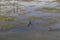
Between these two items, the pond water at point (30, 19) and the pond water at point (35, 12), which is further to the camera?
the pond water at point (35, 12)

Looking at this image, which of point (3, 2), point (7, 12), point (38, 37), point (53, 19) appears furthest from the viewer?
point (3, 2)

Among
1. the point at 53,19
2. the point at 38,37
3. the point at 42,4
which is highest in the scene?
the point at 42,4

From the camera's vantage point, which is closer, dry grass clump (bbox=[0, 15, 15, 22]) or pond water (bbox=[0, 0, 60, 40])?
pond water (bbox=[0, 0, 60, 40])

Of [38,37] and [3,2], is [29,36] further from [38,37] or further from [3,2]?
[3,2]

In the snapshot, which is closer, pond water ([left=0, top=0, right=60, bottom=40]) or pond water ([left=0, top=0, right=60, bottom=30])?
pond water ([left=0, top=0, right=60, bottom=40])

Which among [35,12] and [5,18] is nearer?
[5,18]

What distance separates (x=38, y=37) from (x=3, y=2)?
2.33ft

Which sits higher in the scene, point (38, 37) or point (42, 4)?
point (42, 4)

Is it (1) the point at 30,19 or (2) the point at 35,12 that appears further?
(2) the point at 35,12

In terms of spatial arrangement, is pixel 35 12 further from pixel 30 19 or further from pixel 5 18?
pixel 5 18

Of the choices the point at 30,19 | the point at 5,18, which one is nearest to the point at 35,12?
the point at 30,19

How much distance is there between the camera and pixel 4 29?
1303 millimetres

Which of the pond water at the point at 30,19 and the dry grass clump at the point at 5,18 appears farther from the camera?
the dry grass clump at the point at 5,18

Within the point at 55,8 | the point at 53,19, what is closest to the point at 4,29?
the point at 53,19
